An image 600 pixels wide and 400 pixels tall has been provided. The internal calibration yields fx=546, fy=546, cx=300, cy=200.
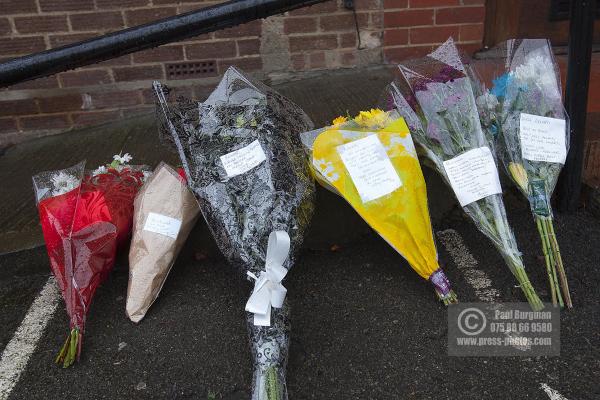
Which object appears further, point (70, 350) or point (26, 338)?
point (26, 338)

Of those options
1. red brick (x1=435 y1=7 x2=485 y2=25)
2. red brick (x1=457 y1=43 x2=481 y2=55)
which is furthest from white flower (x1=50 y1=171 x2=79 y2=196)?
red brick (x1=457 y1=43 x2=481 y2=55)

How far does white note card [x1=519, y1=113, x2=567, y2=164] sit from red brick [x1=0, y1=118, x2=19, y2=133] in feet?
10.5

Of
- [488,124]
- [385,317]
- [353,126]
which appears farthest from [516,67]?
[385,317]

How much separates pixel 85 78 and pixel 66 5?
1.52ft

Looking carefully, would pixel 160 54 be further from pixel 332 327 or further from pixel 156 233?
pixel 332 327

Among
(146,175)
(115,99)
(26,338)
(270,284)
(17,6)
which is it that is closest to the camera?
(270,284)

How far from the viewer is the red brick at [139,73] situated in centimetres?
364

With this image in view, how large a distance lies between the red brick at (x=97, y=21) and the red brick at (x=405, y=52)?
1.79m

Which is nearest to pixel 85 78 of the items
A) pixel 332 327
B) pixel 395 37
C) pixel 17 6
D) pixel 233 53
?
pixel 17 6

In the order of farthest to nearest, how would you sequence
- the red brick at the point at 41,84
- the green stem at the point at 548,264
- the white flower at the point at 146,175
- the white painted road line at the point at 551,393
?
the red brick at the point at 41,84
the white flower at the point at 146,175
the green stem at the point at 548,264
the white painted road line at the point at 551,393

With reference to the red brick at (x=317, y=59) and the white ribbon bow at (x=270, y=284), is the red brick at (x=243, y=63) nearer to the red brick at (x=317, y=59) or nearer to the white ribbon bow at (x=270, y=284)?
the red brick at (x=317, y=59)

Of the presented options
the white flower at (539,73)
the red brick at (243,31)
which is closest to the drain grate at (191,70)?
the red brick at (243,31)

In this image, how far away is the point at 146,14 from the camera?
3.50 metres

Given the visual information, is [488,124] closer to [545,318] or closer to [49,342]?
[545,318]
